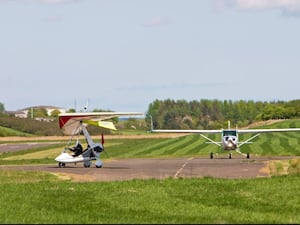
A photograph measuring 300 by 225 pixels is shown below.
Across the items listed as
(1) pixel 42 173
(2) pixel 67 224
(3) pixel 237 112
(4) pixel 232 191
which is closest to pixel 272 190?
(4) pixel 232 191

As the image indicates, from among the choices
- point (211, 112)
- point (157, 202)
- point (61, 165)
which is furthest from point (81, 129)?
point (211, 112)

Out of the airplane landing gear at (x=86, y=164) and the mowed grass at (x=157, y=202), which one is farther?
the airplane landing gear at (x=86, y=164)

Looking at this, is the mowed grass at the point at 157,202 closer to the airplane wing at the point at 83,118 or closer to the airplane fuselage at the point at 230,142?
the airplane wing at the point at 83,118

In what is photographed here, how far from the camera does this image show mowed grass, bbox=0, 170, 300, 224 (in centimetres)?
1505

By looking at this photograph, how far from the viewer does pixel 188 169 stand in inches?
1276

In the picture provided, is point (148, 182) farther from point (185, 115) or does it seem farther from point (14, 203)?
point (185, 115)

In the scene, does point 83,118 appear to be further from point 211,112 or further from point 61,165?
point 211,112

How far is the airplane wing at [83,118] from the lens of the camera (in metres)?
34.3

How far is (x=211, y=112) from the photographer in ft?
557

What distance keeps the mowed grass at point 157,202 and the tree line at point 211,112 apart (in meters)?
119

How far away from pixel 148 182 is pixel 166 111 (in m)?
140

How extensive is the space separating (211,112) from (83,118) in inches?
5323

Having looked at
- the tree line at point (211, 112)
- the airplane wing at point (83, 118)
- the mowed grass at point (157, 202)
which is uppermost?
the tree line at point (211, 112)

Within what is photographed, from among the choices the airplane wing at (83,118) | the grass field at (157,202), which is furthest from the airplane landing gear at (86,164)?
the grass field at (157,202)
